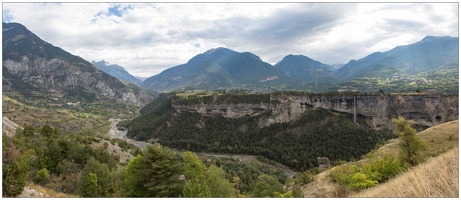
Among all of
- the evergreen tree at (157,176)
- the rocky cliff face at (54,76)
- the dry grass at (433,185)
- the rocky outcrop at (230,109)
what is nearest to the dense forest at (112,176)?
the evergreen tree at (157,176)

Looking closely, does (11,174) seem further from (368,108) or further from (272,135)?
(368,108)

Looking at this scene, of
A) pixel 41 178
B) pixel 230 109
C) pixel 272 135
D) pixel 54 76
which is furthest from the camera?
pixel 54 76

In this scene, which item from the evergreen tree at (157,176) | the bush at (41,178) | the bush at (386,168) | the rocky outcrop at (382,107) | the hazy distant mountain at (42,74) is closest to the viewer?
the bush at (386,168)

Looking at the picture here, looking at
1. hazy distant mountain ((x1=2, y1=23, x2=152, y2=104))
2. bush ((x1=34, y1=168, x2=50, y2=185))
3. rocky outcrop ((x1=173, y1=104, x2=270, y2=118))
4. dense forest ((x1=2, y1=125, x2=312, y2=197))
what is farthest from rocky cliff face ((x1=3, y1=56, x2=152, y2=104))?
bush ((x1=34, y1=168, x2=50, y2=185))

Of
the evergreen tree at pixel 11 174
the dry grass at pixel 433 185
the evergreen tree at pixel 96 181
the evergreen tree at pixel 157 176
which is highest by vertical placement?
the dry grass at pixel 433 185

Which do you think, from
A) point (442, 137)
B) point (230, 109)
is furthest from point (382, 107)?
point (230, 109)

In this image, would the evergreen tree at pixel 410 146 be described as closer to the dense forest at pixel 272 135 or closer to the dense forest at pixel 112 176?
the dense forest at pixel 112 176
